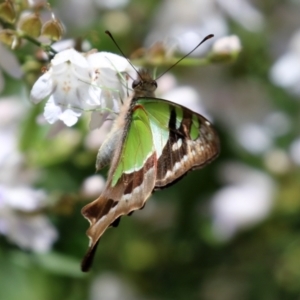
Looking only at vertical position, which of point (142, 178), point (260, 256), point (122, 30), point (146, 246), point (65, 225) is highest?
point (142, 178)

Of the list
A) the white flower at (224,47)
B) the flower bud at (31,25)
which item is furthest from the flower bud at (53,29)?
the white flower at (224,47)

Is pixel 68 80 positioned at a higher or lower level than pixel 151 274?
higher

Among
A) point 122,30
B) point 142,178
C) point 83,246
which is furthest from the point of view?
point 122,30

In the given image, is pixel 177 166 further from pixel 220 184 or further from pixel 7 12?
pixel 220 184

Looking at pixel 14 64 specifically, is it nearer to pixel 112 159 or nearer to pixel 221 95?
pixel 112 159

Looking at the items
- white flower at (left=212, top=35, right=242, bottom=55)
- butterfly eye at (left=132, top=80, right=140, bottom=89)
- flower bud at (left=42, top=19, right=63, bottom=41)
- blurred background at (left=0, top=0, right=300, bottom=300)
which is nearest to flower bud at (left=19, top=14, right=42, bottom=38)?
flower bud at (left=42, top=19, right=63, bottom=41)

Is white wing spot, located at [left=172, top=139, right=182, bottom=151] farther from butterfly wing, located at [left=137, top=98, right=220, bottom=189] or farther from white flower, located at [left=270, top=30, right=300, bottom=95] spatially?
white flower, located at [left=270, top=30, right=300, bottom=95]

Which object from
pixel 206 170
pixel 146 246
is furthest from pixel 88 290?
pixel 206 170

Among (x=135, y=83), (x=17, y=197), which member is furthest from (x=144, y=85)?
(x=17, y=197)
